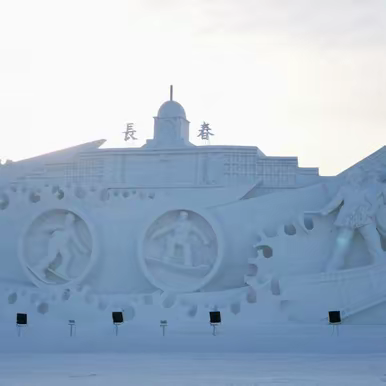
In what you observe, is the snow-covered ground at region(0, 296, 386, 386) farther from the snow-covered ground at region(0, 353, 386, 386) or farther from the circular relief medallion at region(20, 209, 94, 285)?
the circular relief medallion at region(20, 209, 94, 285)

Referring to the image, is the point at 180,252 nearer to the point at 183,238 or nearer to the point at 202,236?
the point at 183,238

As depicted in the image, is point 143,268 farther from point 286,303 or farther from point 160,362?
point 160,362

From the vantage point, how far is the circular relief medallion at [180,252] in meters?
12.5

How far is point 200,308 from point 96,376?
15.5 feet

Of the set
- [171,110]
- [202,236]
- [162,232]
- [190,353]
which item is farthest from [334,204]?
[171,110]

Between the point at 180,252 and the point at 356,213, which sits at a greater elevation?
the point at 356,213

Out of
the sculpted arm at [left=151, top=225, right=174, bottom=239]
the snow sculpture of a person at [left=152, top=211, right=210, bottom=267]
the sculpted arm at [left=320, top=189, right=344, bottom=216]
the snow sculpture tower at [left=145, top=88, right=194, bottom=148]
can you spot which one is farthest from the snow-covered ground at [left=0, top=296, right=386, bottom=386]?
the snow sculpture tower at [left=145, top=88, right=194, bottom=148]

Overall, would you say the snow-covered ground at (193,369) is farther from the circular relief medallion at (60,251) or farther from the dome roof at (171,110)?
the dome roof at (171,110)

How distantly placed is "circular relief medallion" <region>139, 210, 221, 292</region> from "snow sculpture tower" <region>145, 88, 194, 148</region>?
195 centimetres

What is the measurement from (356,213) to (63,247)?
566 centimetres

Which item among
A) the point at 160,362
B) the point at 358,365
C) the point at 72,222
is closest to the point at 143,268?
the point at 72,222

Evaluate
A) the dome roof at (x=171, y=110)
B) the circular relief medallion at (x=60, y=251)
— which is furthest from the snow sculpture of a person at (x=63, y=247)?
the dome roof at (x=171, y=110)

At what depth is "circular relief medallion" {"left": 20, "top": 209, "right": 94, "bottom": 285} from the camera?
42.2 ft

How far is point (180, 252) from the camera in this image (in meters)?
12.6
